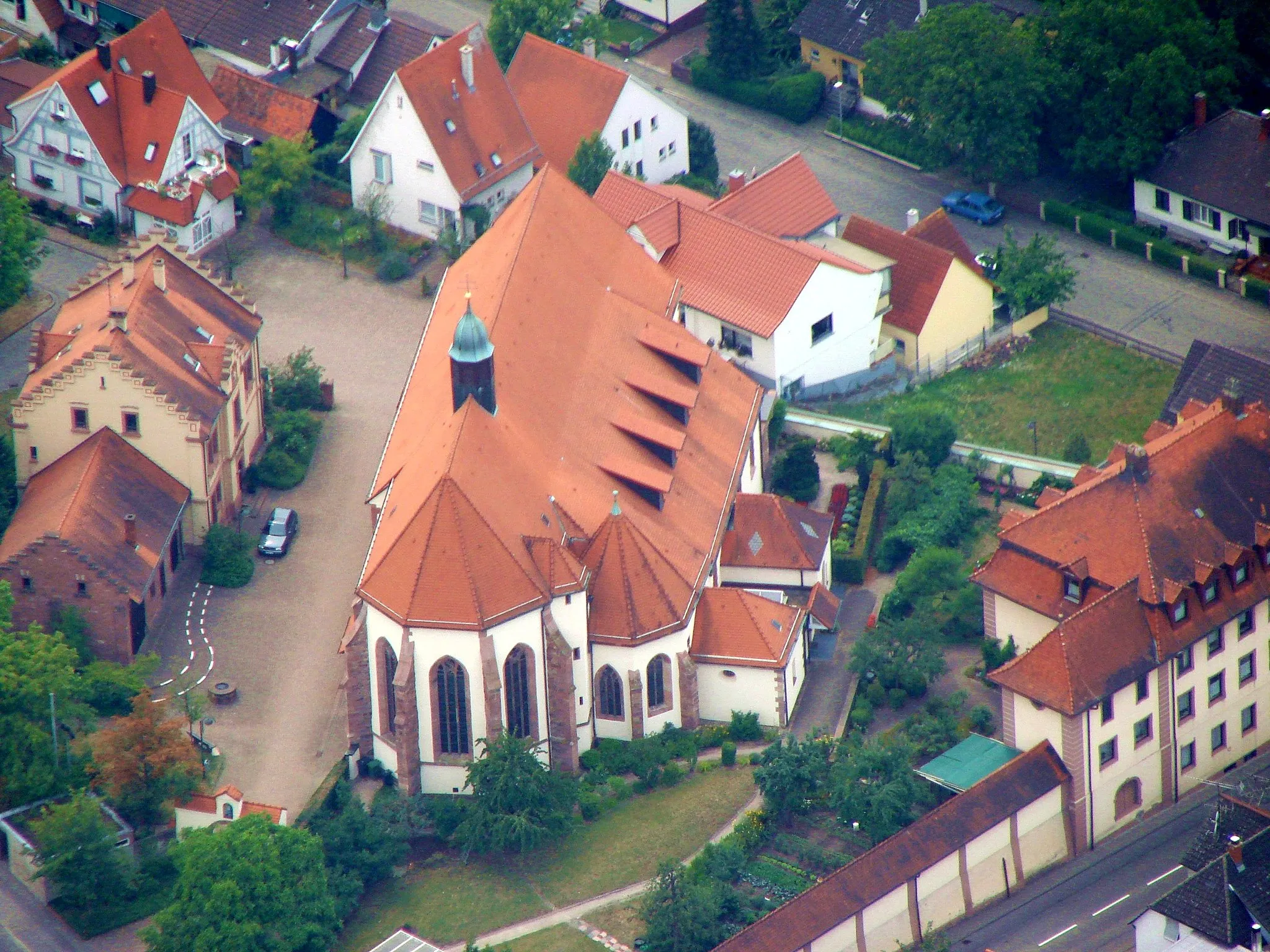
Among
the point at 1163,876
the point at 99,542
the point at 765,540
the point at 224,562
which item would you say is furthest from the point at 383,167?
the point at 1163,876

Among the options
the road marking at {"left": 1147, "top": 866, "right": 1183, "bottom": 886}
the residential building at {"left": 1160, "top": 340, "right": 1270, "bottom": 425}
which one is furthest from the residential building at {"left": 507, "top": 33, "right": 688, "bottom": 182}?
→ the road marking at {"left": 1147, "top": 866, "right": 1183, "bottom": 886}

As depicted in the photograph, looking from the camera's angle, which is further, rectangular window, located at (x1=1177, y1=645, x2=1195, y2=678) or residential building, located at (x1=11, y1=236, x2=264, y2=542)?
residential building, located at (x1=11, y1=236, x2=264, y2=542)

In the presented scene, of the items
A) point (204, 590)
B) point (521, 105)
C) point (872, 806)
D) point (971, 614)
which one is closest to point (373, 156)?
point (521, 105)

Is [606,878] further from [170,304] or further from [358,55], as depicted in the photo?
[358,55]

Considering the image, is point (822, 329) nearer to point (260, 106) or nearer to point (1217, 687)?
point (1217, 687)

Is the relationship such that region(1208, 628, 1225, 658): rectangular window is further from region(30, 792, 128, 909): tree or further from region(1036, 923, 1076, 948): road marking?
region(30, 792, 128, 909): tree

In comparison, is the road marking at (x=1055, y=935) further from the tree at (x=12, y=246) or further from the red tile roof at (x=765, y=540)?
the tree at (x=12, y=246)

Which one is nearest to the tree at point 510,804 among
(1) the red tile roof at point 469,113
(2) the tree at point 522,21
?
(1) the red tile roof at point 469,113
